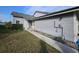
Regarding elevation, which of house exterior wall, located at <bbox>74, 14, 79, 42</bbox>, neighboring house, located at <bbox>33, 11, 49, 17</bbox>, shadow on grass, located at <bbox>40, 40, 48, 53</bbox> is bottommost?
shadow on grass, located at <bbox>40, 40, 48, 53</bbox>

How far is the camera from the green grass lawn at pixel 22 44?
8.63 feet

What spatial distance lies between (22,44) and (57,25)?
0.72 meters

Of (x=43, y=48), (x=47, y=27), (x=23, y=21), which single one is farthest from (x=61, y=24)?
(x=23, y=21)

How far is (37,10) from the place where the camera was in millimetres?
2654

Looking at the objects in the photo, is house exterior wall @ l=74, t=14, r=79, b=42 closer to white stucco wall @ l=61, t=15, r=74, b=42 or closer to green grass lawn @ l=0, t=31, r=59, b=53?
white stucco wall @ l=61, t=15, r=74, b=42

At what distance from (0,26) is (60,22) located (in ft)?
3.57

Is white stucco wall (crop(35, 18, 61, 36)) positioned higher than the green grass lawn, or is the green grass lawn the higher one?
white stucco wall (crop(35, 18, 61, 36))

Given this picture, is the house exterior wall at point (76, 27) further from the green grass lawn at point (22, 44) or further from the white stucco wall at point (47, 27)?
the green grass lawn at point (22, 44)

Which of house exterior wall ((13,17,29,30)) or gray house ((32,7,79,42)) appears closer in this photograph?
gray house ((32,7,79,42))

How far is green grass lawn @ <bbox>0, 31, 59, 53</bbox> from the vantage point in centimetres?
263

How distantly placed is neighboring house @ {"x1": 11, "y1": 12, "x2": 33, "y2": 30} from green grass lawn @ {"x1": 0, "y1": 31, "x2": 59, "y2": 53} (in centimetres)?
16

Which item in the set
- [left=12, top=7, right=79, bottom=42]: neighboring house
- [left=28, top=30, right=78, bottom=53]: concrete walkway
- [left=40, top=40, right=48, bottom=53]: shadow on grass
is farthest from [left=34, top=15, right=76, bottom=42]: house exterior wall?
[left=40, top=40, right=48, bottom=53]: shadow on grass

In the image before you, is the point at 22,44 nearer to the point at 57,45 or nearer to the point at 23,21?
the point at 23,21
